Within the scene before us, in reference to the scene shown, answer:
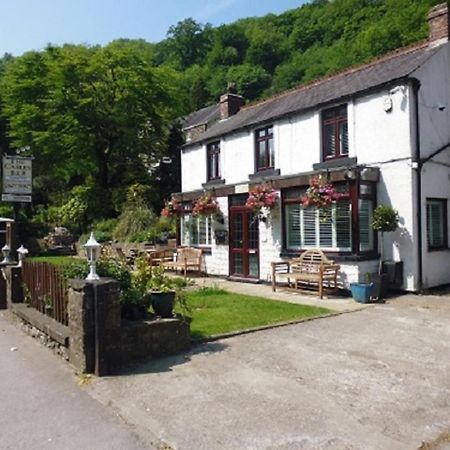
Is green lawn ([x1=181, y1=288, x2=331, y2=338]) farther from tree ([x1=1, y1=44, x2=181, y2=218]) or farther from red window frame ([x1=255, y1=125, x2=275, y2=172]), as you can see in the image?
tree ([x1=1, y1=44, x2=181, y2=218])

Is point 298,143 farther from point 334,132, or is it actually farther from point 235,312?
point 235,312

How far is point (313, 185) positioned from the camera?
40.3 ft

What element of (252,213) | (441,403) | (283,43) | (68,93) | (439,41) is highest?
(283,43)

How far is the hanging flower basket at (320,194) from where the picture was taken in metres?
12.0

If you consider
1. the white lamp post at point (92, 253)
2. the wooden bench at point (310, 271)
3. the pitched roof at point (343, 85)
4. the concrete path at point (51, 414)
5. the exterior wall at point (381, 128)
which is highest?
the pitched roof at point (343, 85)

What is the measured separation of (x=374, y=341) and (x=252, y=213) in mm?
8279

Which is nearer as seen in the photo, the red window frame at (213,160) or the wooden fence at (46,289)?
the wooden fence at (46,289)

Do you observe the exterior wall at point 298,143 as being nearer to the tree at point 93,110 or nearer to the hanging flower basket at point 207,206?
the hanging flower basket at point 207,206

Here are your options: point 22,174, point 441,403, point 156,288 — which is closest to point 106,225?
point 22,174

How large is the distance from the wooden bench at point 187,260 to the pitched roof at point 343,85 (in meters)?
4.58

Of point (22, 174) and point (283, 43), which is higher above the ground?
point (283, 43)

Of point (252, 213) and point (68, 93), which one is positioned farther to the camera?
point (68, 93)

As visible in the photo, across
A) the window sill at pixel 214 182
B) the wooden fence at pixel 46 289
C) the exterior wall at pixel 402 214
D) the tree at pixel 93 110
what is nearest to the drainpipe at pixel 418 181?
the exterior wall at pixel 402 214

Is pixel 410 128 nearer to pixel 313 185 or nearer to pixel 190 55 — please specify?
pixel 313 185
